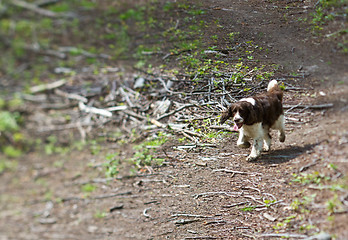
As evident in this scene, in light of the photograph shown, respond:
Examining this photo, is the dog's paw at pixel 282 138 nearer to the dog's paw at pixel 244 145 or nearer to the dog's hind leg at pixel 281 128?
the dog's hind leg at pixel 281 128

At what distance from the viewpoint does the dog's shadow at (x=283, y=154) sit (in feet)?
4.86

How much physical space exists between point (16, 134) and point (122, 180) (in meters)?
2.02

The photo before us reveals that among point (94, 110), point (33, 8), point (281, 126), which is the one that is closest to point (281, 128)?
point (281, 126)

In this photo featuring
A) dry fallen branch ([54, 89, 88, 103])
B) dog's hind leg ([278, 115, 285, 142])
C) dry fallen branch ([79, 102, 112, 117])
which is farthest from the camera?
dry fallen branch ([54, 89, 88, 103])

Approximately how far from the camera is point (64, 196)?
3.71 metres

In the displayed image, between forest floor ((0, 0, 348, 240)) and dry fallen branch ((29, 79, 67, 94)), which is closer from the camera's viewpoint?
forest floor ((0, 0, 348, 240))

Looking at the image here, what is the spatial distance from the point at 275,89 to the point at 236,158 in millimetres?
433

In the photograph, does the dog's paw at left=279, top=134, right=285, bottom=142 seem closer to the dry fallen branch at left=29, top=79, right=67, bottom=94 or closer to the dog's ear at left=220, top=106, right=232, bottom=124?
the dog's ear at left=220, top=106, right=232, bottom=124

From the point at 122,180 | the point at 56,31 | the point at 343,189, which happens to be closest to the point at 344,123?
the point at 343,189

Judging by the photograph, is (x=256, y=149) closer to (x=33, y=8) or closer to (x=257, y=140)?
(x=257, y=140)

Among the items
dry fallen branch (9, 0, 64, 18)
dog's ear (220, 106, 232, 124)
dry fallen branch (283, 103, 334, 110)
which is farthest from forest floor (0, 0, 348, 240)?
dry fallen branch (9, 0, 64, 18)

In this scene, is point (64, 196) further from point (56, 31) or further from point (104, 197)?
point (56, 31)

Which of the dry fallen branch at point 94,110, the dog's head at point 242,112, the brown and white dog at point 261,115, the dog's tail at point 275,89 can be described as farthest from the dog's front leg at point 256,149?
the dry fallen branch at point 94,110

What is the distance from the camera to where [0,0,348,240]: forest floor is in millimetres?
1397
